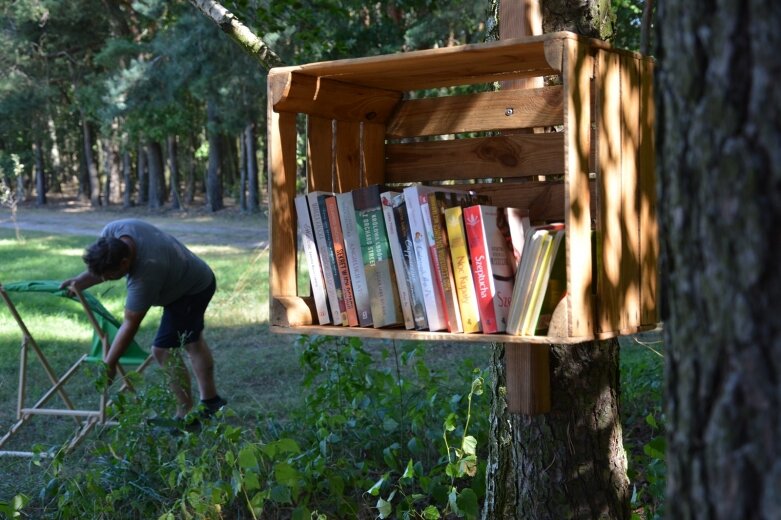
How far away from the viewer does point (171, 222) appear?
30219 mm

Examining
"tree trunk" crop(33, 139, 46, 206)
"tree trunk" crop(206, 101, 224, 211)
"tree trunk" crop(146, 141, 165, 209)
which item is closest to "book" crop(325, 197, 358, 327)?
"tree trunk" crop(206, 101, 224, 211)

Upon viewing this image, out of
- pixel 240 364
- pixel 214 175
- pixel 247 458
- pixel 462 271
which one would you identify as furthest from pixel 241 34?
pixel 214 175

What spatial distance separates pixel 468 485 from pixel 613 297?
6.49 feet

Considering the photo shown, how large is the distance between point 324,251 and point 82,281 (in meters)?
3.81

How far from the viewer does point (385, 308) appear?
2.85 meters

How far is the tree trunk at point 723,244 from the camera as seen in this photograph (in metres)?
1.32

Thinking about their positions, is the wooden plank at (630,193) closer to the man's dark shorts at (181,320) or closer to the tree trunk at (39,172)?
the man's dark shorts at (181,320)

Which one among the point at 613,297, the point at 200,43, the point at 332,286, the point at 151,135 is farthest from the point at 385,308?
the point at 151,135

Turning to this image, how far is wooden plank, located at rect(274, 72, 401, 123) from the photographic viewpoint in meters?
3.06

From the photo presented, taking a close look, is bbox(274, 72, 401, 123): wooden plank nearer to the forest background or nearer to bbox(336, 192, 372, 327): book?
bbox(336, 192, 372, 327): book

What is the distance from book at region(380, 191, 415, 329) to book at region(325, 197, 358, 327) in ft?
0.55

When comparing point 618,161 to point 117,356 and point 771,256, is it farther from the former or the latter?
point 117,356

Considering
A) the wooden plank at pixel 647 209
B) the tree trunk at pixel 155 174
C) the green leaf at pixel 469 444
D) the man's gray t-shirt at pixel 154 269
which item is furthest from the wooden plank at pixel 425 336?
the tree trunk at pixel 155 174

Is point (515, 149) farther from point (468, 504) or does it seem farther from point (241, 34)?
point (241, 34)
